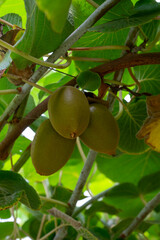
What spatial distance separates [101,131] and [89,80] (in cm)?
10

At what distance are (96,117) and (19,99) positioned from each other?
0.57 feet

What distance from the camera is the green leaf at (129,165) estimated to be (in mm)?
1211

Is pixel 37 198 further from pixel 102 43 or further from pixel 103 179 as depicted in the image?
pixel 103 179

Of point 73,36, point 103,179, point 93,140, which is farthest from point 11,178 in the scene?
point 103,179

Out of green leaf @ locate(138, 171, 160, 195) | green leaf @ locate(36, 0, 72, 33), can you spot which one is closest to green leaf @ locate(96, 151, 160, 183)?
green leaf @ locate(138, 171, 160, 195)

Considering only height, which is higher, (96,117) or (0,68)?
(0,68)

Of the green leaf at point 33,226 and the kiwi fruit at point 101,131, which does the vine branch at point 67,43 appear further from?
the green leaf at point 33,226

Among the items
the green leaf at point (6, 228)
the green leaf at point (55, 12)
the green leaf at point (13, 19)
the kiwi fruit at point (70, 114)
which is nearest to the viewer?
the green leaf at point (55, 12)

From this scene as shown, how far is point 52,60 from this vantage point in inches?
26.4

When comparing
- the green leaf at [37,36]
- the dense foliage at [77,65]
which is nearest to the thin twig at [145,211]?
the dense foliage at [77,65]

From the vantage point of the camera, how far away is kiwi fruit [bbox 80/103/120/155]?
63 centimetres

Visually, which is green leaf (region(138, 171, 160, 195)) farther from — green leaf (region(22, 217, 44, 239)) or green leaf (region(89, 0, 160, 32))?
green leaf (region(89, 0, 160, 32))

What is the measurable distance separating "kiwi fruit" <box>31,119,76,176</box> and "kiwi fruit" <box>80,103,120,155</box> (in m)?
0.04

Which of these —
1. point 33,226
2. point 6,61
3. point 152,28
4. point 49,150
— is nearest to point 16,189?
point 49,150
